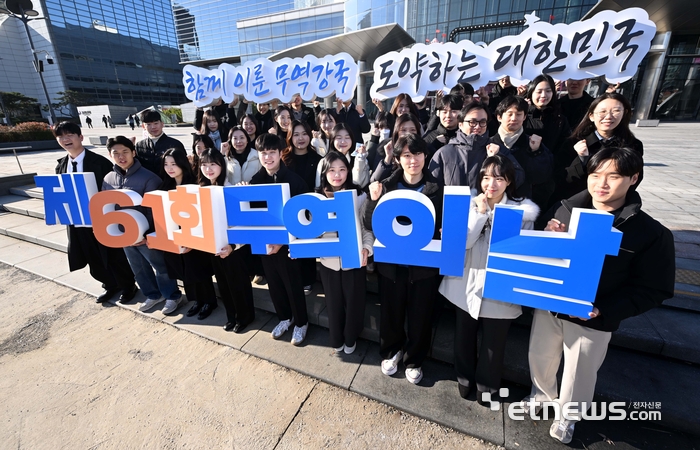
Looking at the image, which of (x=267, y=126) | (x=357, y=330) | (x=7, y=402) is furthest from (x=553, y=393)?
(x=267, y=126)

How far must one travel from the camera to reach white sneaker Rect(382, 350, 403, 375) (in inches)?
106

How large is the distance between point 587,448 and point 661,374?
3.19 ft

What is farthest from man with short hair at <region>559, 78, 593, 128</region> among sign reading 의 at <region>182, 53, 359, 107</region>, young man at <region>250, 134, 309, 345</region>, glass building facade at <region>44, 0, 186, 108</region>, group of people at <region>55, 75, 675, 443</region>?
glass building facade at <region>44, 0, 186, 108</region>

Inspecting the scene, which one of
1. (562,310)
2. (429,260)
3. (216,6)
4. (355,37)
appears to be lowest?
(562,310)

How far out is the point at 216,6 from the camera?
53188 mm

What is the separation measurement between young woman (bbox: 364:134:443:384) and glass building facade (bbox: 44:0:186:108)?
214 feet

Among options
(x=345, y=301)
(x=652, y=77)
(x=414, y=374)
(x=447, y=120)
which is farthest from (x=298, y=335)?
(x=652, y=77)

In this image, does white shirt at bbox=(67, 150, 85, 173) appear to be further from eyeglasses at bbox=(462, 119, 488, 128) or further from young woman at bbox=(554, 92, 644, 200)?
young woman at bbox=(554, 92, 644, 200)

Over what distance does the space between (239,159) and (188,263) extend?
5.19 feet

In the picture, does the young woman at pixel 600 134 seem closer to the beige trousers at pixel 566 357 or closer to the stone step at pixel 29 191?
the beige trousers at pixel 566 357

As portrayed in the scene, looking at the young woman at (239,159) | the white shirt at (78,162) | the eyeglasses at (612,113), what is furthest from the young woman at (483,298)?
the white shirt at (78,162)

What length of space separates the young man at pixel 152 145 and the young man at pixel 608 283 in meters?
4.58

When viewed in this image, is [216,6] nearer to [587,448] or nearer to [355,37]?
[355,37]

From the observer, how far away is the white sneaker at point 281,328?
3230mm
